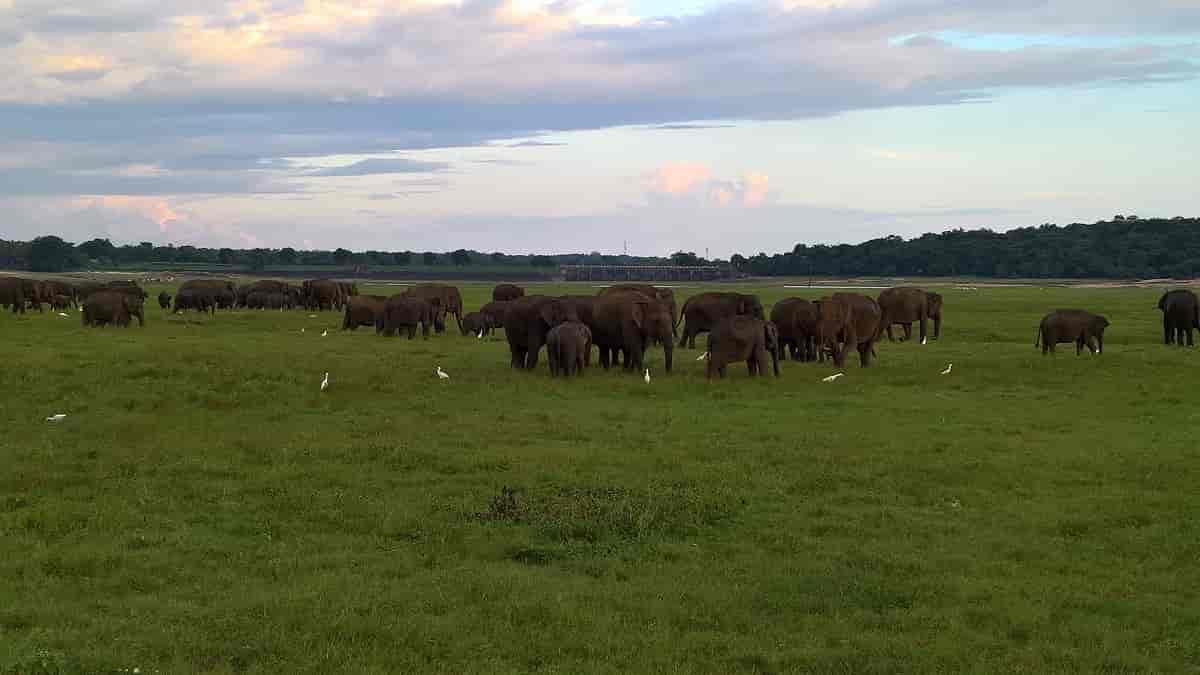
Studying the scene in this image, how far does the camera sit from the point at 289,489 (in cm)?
1275

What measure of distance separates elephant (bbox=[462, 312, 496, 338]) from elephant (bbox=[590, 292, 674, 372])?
1383 centimetres

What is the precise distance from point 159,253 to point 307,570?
185 metres

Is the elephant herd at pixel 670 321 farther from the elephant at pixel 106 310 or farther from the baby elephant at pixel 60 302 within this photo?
the baby elephant at pixel 60 302

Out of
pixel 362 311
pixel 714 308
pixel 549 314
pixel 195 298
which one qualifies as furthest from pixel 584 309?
pixel 195 298

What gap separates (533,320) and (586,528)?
14.6 m

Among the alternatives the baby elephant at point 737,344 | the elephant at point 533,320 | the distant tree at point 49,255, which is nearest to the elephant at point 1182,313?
the baby elephant at point 737,344

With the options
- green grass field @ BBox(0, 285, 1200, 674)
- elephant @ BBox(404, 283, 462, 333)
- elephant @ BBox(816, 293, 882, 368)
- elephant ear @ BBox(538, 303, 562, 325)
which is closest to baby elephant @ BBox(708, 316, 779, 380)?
green grass field @ BBox(0, 285, 1200, 674)

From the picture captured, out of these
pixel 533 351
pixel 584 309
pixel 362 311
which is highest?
pixel 584 309

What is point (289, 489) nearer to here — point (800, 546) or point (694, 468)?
point (694, 468)

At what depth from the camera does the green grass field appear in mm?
8008

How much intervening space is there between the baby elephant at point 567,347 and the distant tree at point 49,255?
448ft

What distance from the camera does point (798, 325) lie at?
2758 cm

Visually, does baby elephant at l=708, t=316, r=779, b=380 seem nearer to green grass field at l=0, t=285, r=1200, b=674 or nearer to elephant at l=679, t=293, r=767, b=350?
green grass field at l=0, t=285, r=1200, b=674

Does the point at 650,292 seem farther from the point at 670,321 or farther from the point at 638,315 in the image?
the point at 638,315
